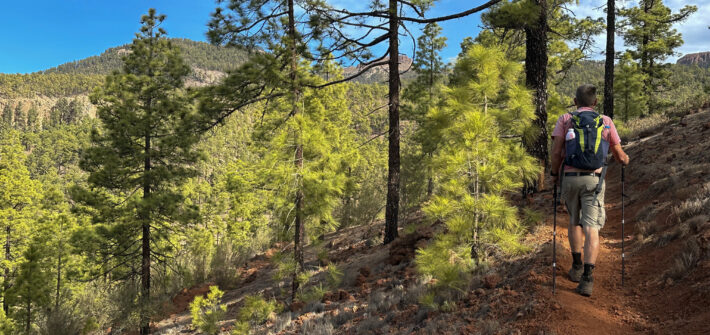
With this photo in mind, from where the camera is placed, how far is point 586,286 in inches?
143

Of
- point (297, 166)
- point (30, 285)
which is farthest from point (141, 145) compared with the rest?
point (30, 285)

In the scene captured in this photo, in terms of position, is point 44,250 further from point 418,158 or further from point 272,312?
point 418,158

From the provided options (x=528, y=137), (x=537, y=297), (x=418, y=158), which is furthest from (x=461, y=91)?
(x=418, y=158)

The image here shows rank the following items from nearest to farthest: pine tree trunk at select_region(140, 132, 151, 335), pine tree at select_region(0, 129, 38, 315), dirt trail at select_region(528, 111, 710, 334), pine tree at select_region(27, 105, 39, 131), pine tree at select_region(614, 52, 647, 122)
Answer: dirt trail at select_region(528, 111, 710, 334) → pine tree trunk at select_region(140, 132, 151, 335) → pine tree at select_region(0, 129, 38, 315) → pine tree at select_region(614, 52, 647, 122) → pine tree at select_region(27, 105, 39, 131)

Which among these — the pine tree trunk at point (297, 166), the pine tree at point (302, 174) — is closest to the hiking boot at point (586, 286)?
the pine tree at point (302, 174)

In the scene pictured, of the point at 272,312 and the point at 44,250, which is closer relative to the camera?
the point at 272,312

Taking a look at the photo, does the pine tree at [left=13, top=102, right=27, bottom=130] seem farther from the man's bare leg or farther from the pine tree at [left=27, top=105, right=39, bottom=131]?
the man's bare leg

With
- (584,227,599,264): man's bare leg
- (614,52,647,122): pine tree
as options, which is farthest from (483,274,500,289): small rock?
(614,52,647,122): pine tree

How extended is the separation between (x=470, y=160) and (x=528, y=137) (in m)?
2.55

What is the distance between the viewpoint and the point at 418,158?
2025cm

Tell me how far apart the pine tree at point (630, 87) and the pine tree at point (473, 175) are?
24.3 m

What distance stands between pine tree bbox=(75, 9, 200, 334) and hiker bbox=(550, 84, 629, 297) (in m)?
11.2

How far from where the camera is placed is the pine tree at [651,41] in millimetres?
22641

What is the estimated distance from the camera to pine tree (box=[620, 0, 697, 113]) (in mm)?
22641
